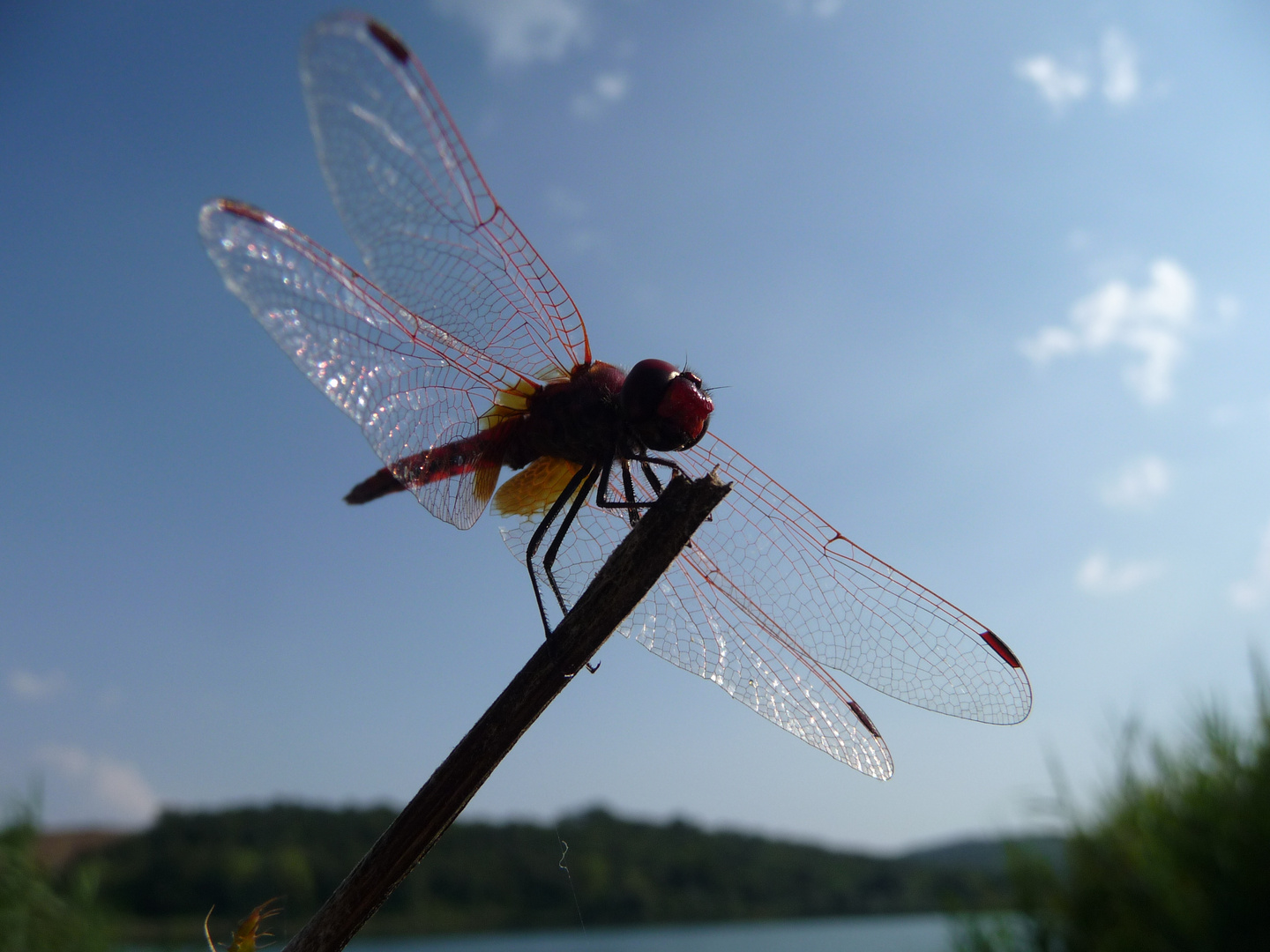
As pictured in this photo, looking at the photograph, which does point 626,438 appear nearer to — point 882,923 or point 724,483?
point 724,483

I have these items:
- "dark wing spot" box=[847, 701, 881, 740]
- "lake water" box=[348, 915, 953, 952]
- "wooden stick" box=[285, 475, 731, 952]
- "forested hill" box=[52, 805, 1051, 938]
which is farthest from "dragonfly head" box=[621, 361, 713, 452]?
"lake water" box=[348, 915, 953, 952]

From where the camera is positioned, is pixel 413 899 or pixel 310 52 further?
pixel 413 899

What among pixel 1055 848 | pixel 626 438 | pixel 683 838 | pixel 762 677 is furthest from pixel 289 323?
pixel 683 838

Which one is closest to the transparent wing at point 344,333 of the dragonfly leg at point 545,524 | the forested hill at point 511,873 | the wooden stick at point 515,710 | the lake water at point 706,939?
the dragonfly leg at point 545,524

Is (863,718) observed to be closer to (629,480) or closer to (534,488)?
(629,480)

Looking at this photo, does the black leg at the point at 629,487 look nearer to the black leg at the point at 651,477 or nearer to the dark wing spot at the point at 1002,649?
the black leg at the point at 651,477

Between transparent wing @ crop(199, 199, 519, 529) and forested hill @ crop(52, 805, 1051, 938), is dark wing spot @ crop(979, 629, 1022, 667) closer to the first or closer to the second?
transparent wing @ crop(199, 199, 519, 529)

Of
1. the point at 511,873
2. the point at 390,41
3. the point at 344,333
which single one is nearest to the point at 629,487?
the point at 344,333
